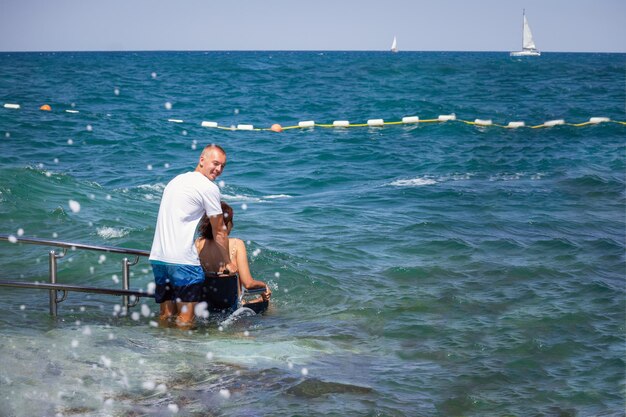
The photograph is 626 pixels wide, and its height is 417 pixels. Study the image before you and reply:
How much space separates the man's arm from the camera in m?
6.89

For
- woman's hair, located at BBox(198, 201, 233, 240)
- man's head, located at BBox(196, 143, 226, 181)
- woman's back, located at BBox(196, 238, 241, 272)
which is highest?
man's head, located at BBox(196, 143, 226, 181)

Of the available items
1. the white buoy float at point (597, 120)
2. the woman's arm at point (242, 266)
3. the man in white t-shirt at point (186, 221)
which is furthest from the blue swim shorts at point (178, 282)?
the white buoy float at point (597, 120)

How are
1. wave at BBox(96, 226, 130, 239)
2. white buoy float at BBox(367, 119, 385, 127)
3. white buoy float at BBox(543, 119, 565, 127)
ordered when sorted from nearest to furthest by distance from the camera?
wave at BBox(96, 226, 130, 239) → white buoy float at BBox(543, 119, 565, 127) → white buoy float at BBox(367, 119, 385, 127)

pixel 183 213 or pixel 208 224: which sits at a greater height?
pixel 183 213

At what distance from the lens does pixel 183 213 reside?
22.3ft

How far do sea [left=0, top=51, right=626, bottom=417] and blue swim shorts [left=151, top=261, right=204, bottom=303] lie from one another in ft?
1.37

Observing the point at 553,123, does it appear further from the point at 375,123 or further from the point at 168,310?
the point at 168,310

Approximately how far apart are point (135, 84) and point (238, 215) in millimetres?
38872

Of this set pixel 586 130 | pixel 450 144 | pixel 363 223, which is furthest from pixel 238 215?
pixel 586 130

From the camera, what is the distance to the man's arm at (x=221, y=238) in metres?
6.89

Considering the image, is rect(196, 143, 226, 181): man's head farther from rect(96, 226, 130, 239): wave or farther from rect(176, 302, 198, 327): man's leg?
rect(96, 226, 130, 239): wave

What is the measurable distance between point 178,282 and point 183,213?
25.6 inches

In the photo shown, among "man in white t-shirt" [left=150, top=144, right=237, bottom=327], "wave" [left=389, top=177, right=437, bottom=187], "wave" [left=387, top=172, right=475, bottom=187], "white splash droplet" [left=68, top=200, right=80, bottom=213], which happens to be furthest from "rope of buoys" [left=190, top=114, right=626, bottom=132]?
"man in white t-shirt" [left=150, top=144, right=237, bottom=327]

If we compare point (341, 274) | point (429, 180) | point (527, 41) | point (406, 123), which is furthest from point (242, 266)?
point (527, 41)
